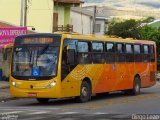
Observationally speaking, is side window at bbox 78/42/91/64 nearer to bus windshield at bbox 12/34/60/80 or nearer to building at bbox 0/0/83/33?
bus windshield at bbox 12/34/60/80

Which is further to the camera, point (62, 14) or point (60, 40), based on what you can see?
point (62, 14)

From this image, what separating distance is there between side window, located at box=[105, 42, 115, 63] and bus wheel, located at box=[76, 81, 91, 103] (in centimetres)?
249

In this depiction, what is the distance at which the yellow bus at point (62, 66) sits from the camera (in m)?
21.2

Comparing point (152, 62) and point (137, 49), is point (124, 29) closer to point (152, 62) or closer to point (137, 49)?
point (152, 62)

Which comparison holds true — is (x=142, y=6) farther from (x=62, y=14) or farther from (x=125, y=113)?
(x=125, y=113)

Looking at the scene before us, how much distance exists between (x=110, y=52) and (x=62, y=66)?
4974 mm

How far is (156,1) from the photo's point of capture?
139750 mm

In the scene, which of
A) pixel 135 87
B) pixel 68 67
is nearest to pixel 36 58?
pixel 68 67

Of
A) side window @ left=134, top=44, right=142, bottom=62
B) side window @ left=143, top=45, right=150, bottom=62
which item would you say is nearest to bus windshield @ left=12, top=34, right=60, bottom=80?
side window @ left=134, top=44, right=142, bottom=62

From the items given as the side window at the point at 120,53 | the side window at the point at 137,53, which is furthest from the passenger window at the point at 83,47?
the side window at the point at 137,53

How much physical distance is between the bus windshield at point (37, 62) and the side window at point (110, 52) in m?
4.65

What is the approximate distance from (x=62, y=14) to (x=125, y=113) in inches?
1364

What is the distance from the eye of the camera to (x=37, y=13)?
5025 cm


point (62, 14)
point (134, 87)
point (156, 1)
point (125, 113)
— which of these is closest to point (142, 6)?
point (156, 1)
